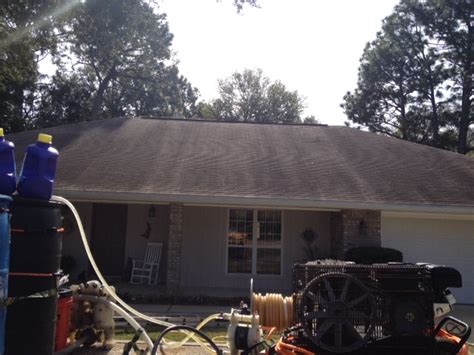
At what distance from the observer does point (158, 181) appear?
11.6 metres

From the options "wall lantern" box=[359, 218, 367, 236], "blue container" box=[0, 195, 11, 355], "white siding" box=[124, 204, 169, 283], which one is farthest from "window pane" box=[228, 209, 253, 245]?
"blue container" box=[0, 195, 11, 355]

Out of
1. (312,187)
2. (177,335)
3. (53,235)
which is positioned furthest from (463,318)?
(53,235)

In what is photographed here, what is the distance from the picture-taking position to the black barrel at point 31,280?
456cm

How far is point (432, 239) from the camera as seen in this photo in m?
12.2

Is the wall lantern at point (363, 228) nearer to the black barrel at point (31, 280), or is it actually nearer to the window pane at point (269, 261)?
the window pane at point (269, 261)

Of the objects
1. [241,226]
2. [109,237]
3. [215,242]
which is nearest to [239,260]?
[215,242]

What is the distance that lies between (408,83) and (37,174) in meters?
32.9

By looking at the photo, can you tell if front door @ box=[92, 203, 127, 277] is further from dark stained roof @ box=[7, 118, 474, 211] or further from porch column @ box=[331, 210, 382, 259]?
porch column @ box=[331, 210, 382, 259]

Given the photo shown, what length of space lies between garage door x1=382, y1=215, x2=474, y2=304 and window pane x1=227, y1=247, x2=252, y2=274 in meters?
3.45

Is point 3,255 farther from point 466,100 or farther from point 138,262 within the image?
point 466,100

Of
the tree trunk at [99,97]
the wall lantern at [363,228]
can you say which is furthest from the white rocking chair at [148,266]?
the tree trunk at [99,97]

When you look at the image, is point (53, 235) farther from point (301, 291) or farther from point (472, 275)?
point (472, 275)

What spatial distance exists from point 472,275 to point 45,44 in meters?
16.5

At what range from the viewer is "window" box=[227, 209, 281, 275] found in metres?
12.9
